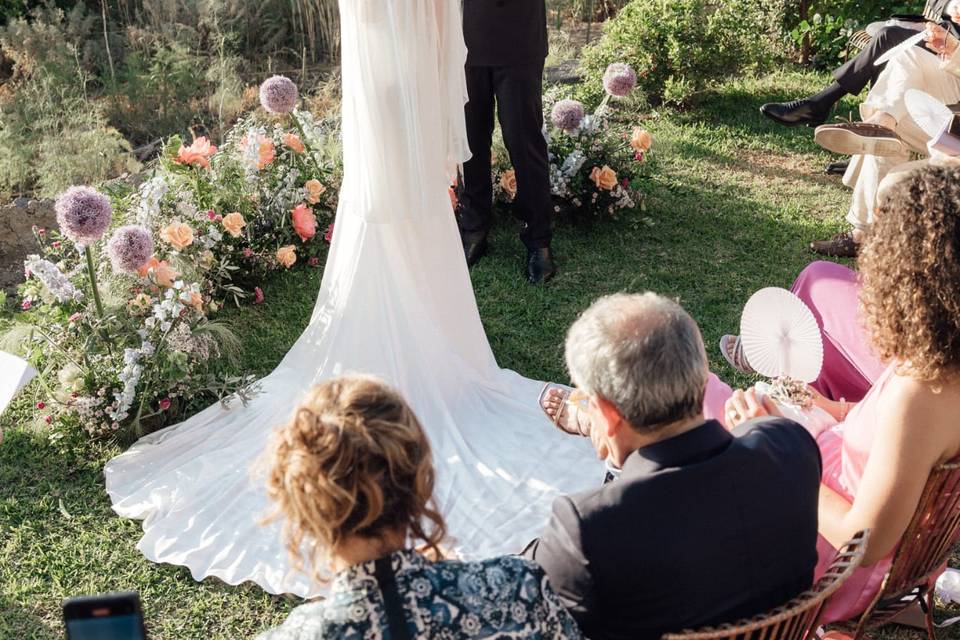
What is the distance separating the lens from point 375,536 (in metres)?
1.67

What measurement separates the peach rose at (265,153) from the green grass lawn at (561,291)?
0.62 metres

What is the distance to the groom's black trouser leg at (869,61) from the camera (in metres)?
5.85

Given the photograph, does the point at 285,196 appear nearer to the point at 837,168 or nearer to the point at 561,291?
the point at 561,291

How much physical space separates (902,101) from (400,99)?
3124 mm

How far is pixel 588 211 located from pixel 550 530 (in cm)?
401

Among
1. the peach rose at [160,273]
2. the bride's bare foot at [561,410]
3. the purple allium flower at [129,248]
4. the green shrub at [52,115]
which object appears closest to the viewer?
the bride's bare foot at [561,410]

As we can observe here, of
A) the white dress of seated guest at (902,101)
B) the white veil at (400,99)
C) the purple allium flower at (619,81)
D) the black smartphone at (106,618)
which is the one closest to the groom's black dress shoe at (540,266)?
the purple allium flower at (619,81)

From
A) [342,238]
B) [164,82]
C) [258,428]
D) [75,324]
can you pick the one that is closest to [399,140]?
[342,238]

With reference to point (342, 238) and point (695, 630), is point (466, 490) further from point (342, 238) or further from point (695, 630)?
point (695, 630)

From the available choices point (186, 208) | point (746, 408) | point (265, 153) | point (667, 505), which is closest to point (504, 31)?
point (265, 153)

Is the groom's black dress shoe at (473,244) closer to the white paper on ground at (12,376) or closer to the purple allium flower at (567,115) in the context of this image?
the purple allium flower at (567,115)

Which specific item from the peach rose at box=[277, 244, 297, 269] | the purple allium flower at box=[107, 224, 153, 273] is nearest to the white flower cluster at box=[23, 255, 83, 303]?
the purple allium flower at box=[107, 224, 153, 273]

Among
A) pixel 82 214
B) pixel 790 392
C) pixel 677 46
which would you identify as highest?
pixel 82 214

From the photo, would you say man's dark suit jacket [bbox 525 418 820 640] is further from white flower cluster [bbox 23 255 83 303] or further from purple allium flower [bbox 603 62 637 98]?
purple allium flower [bbox 603 62 637 98]
